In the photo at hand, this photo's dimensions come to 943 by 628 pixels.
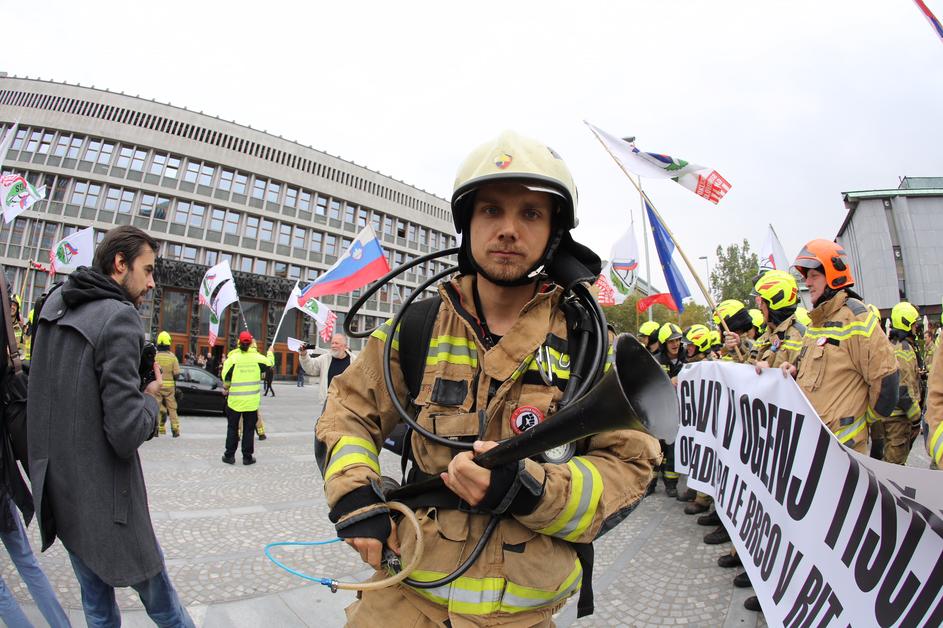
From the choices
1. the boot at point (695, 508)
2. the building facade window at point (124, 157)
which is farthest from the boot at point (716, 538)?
the building facade window at point (124, 157)

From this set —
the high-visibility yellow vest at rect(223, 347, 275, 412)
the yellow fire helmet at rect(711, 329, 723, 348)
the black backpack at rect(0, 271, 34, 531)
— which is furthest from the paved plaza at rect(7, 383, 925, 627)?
the yellow fire helmet at rect(711, 329, 723, 348)

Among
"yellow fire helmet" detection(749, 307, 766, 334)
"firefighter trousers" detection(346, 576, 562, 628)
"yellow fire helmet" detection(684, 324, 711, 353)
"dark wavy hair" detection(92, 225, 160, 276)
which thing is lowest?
"firefighter trousers" detection(346, 576, 562, 628)

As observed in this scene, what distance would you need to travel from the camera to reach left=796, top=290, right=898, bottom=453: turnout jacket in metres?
3.18

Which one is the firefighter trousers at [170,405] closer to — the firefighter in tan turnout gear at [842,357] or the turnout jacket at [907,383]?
the firefighter in tan turnout gear at [842,357]

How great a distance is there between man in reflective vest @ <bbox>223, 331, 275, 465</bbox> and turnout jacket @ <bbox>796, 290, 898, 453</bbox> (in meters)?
7.02

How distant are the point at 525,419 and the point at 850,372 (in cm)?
322

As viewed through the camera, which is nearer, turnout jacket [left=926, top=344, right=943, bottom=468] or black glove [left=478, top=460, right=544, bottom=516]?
black glove [left=478, top=460, right=544, bottom=516]

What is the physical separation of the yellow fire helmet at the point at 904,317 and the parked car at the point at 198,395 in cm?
1449

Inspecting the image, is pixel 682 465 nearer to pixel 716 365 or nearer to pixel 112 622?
pixel 716 365

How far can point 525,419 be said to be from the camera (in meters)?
1.32

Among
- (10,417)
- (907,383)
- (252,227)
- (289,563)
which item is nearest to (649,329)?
(907,383)

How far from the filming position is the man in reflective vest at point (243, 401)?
7.29 meters

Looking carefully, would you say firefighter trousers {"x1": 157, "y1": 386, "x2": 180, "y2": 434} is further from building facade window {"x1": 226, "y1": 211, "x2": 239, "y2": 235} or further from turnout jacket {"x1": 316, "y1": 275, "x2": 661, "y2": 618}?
building facade window {"x1": 226, "y1": 211, "x2": 239, "y2": 235}

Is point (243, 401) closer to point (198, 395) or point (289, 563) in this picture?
point (289, 563)
